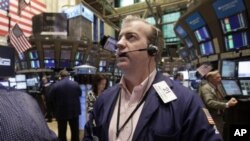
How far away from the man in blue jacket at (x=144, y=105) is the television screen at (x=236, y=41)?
5.50 meters

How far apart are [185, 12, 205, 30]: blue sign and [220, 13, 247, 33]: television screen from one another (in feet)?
3.73

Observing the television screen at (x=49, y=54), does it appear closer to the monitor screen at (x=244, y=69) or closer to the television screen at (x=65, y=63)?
the television screen at (x=65, y=63)

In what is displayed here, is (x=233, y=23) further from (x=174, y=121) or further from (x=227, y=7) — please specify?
(x=174, y=121)

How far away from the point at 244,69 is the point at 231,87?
43 centimetres

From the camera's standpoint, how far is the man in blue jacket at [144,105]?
69.2 inches

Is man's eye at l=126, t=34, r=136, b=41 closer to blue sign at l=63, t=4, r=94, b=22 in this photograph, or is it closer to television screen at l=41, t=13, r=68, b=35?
television screen at l=41, t=13, r=68, b=35

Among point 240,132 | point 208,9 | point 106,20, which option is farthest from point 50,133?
point 106,20

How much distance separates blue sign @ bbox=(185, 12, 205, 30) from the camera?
29.9 ft

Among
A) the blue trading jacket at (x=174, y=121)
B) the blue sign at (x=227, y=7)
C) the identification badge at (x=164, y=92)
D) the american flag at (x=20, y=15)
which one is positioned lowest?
the blue trading jacket at (x=174, y=121)

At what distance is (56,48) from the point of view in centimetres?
2280

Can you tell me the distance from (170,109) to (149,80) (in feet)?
0.85

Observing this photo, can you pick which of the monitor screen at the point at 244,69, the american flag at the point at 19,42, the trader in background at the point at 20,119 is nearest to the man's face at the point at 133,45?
the trader in background at the point at 20,119

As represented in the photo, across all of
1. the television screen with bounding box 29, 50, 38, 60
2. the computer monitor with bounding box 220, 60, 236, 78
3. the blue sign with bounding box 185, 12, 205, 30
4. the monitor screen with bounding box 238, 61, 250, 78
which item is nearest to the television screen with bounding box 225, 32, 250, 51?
the computer monitor with bounding box 220, 60, 236, 78

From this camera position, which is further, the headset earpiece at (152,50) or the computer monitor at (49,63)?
the computer monitor at (49,63)
